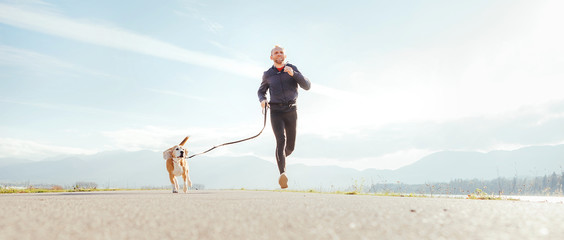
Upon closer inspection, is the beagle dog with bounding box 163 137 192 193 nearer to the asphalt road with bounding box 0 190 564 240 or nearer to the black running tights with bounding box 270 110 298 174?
the black running tights with bounding box 270 110 298 174

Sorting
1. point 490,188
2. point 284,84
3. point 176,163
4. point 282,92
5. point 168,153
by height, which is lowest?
point 490,188

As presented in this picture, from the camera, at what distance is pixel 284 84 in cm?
774

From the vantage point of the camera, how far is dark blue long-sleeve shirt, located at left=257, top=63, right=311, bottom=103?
7.72 meters

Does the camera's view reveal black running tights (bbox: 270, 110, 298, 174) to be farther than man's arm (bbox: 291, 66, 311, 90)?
No

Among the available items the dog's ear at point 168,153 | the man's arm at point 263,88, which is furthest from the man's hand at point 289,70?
the dog's ear at point 168,153

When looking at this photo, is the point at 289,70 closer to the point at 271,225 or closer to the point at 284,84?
the point at 284,84

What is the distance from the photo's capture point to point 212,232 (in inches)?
80.4

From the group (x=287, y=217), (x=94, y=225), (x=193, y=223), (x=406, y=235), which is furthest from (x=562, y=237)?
(x=94, y=225)

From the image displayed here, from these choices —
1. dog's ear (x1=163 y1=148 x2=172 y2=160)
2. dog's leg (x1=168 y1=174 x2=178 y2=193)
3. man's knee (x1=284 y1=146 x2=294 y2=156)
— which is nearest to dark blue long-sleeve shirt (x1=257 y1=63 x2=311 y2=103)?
man's knee (x1=284 y1=146 x2=294 y2=156)

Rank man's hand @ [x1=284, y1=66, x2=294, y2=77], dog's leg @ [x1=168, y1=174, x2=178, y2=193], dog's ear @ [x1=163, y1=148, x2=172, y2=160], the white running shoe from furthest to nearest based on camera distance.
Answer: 1. dog's ear @ [x1=163, y1=148, x2=172, y2=160]
2. dog's leg @ [x1=168, y1=174, x2=178, y2=193]
3. man's hand @ [x1=284, y1=66, x2=294, y2=77]
4. the white running shoe

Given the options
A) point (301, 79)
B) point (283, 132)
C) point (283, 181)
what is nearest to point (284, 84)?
point (301, 79)

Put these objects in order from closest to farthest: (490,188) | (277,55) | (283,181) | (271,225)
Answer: (271,225)
(283,181)
(277,55)
(490,188)

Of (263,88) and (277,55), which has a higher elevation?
(277,55)

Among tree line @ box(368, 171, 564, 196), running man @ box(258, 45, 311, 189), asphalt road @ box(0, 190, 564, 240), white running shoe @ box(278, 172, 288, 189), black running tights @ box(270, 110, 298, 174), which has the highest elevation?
running man @ box(258, 45, 311, 189)
